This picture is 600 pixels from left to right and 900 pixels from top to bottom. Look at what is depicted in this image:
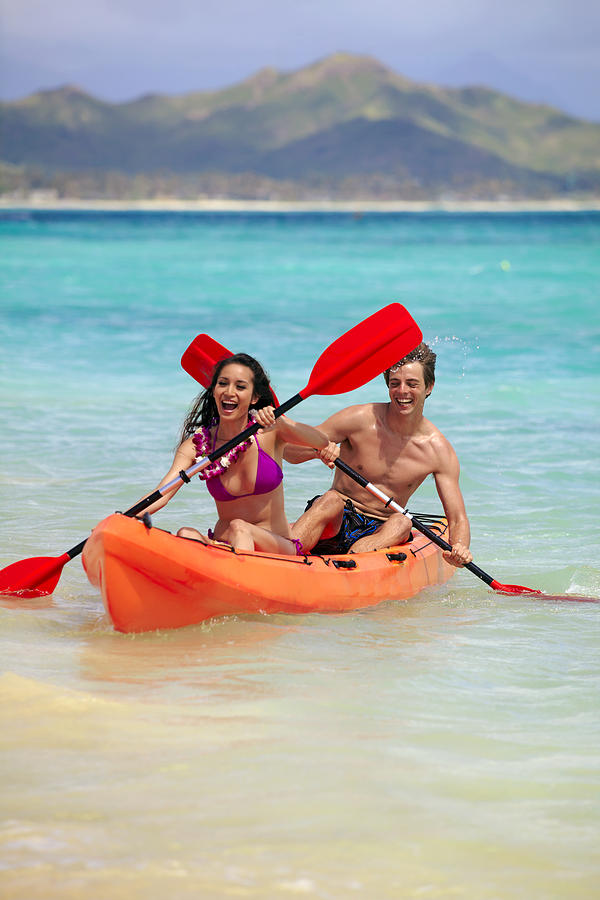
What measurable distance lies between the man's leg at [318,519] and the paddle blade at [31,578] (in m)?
1.07

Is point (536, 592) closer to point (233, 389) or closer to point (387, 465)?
point (387, 465)

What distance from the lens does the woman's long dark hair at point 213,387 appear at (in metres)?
4.39

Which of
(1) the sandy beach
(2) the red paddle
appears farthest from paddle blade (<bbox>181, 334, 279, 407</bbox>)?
(1) the sandy beach

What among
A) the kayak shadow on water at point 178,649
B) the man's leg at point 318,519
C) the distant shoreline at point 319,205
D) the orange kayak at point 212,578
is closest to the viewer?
the kayak shadow on water at point 178,649

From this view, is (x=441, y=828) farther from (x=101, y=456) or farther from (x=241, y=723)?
(x=101, y=456)

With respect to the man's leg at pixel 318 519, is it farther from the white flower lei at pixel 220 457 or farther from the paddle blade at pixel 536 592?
the paddle blade at pixel 536 592

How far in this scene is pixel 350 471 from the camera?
482 cm

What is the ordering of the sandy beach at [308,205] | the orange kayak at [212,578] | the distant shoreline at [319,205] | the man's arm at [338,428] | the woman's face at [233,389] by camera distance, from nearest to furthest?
the orange kayak at [212,578]
the woman's face at [233,389]
the man's arm at [338,428]
the sandy beach at [308,205]
the distant shoreline at [319,205]

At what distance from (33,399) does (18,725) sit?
7286 mm

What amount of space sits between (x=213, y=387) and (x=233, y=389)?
5.1 inches

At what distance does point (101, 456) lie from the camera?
7938 mm

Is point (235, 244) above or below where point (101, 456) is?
above

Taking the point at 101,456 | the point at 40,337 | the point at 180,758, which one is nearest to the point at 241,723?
the point at 180,758

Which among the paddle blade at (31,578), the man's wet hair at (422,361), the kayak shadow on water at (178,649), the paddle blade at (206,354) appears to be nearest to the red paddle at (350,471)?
the paddle blade at (206,354)
